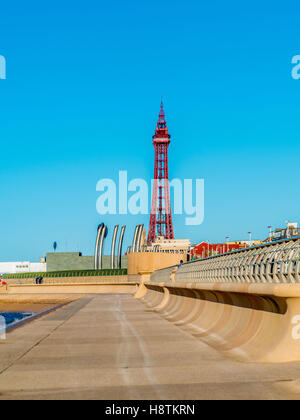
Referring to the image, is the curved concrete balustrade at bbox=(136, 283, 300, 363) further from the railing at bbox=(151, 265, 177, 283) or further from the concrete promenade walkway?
the railing at bbox=(151, 265, 177, 283)

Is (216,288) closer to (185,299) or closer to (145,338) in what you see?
(145,338)

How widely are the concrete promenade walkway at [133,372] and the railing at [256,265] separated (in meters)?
1.72

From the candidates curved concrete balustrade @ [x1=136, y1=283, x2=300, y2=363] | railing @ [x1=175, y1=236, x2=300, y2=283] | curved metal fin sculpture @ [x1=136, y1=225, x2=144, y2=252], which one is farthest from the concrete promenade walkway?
curved metal fin sculpture @ [x1=136, y1=225, x2=144, y2=252]

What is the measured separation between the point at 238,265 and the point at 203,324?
11.6ft

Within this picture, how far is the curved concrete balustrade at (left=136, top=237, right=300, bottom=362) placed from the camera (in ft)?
29.6

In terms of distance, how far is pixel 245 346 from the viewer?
1086 cm

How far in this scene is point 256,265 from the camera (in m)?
11.9

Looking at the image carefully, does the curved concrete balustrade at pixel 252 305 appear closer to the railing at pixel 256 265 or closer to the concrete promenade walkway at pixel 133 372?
the railing at pixel 256 265

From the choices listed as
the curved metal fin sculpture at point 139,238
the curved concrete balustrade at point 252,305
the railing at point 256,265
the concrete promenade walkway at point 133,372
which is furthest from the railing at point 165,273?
the curved metal fin sculpture at point 139,238

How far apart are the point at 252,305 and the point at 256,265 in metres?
0.93

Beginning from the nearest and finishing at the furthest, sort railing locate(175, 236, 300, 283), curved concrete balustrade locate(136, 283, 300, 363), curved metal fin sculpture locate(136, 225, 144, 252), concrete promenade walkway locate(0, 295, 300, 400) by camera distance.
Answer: concrete promenade walkway locate(0, 295, 300, 400)
curved concrete balustrade locate(136, 283, 300, 363)
railing locate(175, 236, 300, 283)
curved metal fin sculpture locate(136, 225, 144, 252)

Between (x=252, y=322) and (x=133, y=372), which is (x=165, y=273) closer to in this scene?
(x=252, y=322)

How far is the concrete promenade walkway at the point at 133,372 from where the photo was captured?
733 cm
